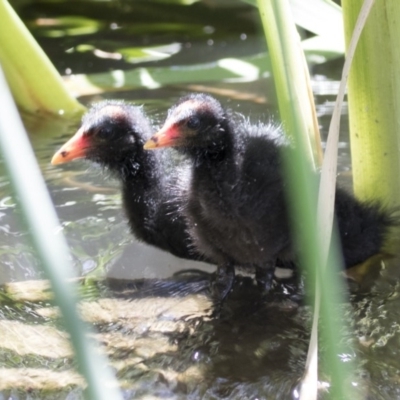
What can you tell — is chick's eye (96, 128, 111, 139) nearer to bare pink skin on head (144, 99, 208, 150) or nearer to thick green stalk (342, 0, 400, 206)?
bare pink skin on head (144, 99, 208, 150)

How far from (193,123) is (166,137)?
99mm

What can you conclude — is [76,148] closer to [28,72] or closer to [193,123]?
[193,123]

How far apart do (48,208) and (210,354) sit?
1.42 metres

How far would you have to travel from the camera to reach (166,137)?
2398 mm

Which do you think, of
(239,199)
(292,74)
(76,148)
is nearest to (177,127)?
(239,199)

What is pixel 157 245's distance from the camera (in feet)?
8.99

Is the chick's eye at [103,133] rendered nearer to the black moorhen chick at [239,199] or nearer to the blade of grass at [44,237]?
the black moorhen chick at [239,199]

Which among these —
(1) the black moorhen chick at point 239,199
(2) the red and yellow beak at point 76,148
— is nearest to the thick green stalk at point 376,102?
(1) the black moorhen chick at point 239,199

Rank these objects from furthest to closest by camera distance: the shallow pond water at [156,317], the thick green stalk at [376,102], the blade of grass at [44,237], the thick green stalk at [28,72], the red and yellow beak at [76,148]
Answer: the thick green stalk at [28,72]
the red and yellow beak at [76,148]
the thick green stalk at [376,102]
the shallow pond water at [156,317]
the blade of grass at [44,237]

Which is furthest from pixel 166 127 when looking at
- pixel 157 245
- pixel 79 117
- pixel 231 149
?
pixel 79 117

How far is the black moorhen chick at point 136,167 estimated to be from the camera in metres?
2.64

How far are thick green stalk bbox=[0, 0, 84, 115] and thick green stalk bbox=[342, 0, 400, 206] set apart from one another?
1.48 meters

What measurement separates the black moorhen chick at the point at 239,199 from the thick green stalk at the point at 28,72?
111 cm

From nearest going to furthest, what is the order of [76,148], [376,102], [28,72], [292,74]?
[292,74] → [376,102] → [76,148] → [28,72]
